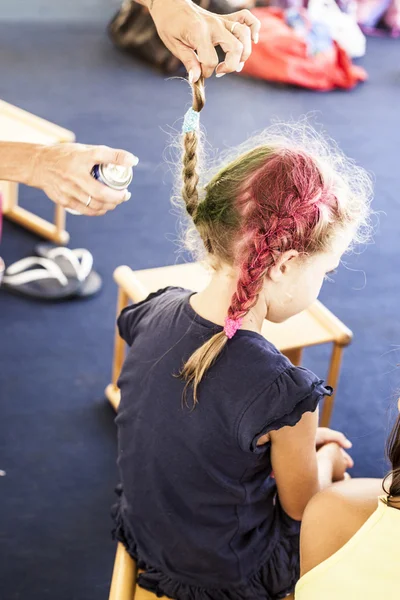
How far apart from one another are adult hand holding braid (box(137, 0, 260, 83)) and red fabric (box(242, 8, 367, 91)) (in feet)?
10.5

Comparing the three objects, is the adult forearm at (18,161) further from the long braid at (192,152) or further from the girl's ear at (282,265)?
the girl's ear at (282,265)

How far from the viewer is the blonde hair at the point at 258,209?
1.22 m

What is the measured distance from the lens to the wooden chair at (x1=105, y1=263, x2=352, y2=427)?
6.11 feet

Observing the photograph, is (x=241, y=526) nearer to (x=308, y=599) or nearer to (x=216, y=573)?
(x=216, y=573)

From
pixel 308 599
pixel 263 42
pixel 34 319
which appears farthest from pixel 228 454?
pixel 263 42

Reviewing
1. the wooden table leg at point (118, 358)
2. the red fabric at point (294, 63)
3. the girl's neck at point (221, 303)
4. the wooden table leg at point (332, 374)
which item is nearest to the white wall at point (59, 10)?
the red fabric at point (294, 63)

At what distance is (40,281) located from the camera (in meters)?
2.76

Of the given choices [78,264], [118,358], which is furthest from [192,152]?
[78,264]

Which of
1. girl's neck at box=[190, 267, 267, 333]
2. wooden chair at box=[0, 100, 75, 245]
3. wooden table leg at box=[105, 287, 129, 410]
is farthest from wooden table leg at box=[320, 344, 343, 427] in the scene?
wooden chair at box=[0, 100, 75, 245]

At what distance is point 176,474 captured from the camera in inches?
50.7

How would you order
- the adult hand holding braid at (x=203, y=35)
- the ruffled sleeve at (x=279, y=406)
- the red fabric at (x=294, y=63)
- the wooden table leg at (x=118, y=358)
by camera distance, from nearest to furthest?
the ruffled sleeve at (x=279, y=406) < the adult hand holding braid at (x=203, y=35) < the wooden table leg at (x=118, y=358) < the red fabric at (x=294, y=63)

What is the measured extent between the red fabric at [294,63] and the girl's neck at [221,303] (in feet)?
11.5

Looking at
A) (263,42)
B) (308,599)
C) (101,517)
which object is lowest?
(101,517)

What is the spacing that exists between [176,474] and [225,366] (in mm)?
194
